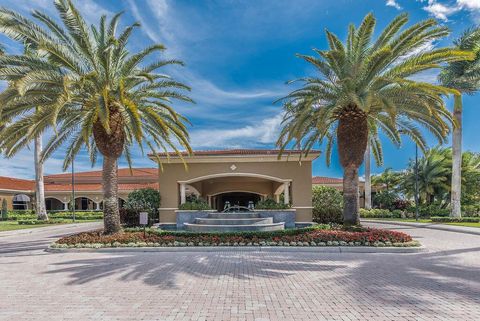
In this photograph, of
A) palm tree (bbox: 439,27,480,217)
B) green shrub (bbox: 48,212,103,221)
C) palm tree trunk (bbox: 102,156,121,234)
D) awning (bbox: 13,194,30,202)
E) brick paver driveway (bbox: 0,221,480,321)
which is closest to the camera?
brick paver driveway (bbox: 0,221,480,321)

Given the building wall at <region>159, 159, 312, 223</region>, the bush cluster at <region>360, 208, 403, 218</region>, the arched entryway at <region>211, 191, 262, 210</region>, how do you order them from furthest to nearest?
the arched entryway at <region>211, 191, 262, 210</region>, the bush cluster at <region>360, 208, 403, 218</region>, the building wall at <region>159, 159, 312, 223</region>

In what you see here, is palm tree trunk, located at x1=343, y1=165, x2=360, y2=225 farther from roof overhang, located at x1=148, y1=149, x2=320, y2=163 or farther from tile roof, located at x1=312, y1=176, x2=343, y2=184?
tile roof, located at x1=312, y1=176, x2=343, y2=184

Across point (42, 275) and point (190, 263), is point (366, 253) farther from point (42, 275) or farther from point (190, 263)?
point (42, 275)

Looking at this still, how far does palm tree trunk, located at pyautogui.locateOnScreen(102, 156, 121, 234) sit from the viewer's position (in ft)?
47.0

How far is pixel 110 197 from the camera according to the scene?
14.4 metres

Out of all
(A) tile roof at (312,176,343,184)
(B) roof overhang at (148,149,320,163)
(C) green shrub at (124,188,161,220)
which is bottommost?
(C) green shrub at (124,188,161,220)

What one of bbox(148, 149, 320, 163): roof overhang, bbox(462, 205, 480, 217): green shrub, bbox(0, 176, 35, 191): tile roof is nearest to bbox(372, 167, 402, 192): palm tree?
bbox(462, 205, 480, 217): green shrub

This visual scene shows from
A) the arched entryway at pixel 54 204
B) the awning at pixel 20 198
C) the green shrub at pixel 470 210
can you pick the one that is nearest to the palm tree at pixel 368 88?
the green shrub at pixel 470 210

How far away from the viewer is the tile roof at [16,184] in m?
41.4

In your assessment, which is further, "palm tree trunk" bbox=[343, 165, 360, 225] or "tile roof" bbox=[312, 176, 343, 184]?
"tile roof" bbox=[312, 176, 343, 184]

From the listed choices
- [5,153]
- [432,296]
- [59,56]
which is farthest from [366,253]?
[5,153]

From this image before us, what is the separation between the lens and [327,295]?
261 inches

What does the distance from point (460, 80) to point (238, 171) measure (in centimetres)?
1879

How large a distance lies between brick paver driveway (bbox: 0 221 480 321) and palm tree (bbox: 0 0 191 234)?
16.7 ft
